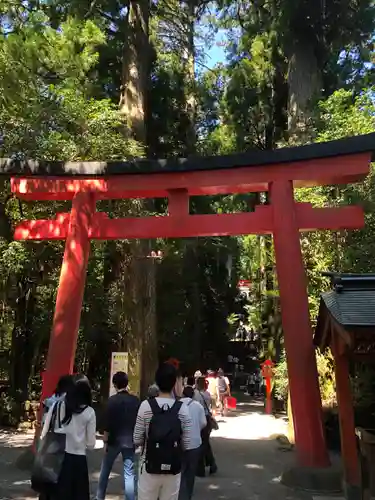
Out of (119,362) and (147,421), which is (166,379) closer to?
(147,421)

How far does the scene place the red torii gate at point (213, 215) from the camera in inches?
295

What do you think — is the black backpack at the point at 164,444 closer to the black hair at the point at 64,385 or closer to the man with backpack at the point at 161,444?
the man with backpack at the point at 161,444

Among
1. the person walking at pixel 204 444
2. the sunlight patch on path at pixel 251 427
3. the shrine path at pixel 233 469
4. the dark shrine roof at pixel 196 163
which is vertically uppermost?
the dark shrine roof at pixel 196 163

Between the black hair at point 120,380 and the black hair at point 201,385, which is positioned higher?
the black hair at point 120,380

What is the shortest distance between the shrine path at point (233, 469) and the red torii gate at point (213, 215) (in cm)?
106

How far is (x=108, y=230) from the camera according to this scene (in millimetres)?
8492

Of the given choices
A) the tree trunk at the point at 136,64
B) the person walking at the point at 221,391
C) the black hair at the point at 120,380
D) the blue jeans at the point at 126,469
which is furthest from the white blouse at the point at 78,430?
the person walking at the point at 221,391

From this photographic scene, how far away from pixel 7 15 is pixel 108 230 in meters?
5.07

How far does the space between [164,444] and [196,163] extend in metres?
5.38

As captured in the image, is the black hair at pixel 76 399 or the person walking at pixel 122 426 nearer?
the black hair at pixel 76 399

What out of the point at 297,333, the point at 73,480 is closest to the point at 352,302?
the point at 297,333

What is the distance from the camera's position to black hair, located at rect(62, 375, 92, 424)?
3859 mm

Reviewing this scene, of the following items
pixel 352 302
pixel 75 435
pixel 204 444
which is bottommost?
pixel 204 444

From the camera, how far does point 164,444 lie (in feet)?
11.2
